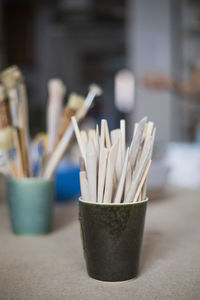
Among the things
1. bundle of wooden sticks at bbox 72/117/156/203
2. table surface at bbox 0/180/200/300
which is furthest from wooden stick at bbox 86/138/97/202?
table surface at bbox 0/180/200/300

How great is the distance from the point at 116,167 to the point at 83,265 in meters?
0.14

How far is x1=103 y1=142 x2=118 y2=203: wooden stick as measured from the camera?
1.67 ft

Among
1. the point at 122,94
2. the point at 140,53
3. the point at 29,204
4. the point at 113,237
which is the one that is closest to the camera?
the point at 113,237

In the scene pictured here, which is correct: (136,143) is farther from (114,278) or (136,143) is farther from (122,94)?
(122,94)

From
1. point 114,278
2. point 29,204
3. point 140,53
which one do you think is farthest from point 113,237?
point 140,53

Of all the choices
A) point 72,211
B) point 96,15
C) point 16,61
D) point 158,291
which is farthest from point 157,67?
point 158,291

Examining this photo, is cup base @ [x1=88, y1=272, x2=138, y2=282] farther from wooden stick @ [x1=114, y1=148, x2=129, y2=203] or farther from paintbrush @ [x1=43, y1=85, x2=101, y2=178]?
paintbrush @ [x1=43, y1=85, x2=101, y2=178]

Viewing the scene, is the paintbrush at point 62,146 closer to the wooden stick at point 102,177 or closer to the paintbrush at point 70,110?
the paintbrush at point 70,110

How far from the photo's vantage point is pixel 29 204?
2.40ft

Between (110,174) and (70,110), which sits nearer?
(110,174)

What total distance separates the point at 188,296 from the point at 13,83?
47 centimetres

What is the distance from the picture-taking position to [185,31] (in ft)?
12.2

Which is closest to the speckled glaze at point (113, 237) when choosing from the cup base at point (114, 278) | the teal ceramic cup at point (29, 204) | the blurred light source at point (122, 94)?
the cup base at point (114, 278)

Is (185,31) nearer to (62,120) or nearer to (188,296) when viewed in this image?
(62,120)
